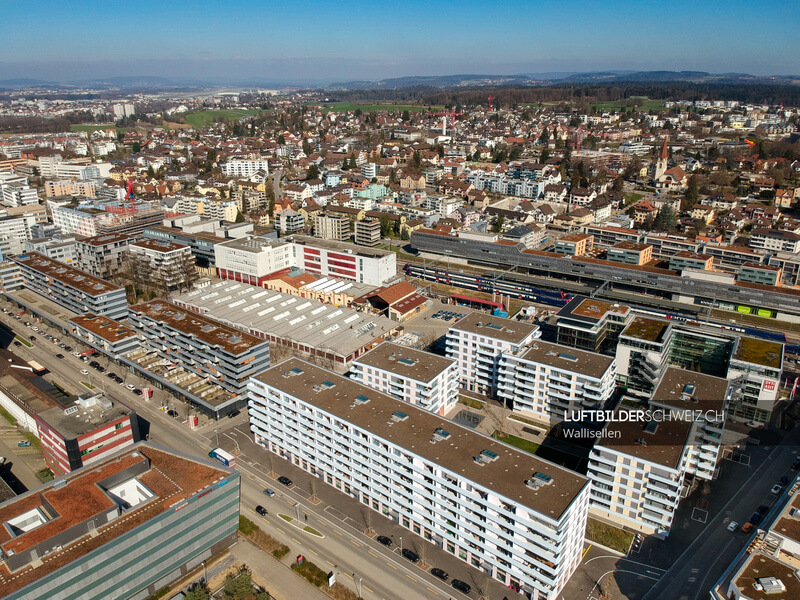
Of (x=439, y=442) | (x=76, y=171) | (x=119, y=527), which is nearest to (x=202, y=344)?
(x=119, y=527)

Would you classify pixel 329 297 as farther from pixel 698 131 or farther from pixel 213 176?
pixel 698 131

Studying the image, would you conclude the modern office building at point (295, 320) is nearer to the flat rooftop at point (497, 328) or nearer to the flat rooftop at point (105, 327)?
the flat rooftop at point (105, 327)

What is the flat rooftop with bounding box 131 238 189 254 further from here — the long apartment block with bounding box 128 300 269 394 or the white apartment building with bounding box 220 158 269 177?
the white apartment building with bounding box 220 158 269 177

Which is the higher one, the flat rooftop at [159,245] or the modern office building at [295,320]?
the flat rooftop at [159,245]

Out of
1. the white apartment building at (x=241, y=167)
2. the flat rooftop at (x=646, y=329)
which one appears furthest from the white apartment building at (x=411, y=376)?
the white apartment building at (x=241, y=167)

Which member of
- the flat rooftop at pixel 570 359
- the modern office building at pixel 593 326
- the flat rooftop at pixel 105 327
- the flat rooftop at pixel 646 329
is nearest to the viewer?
the flat rooftop at pixel 570 359

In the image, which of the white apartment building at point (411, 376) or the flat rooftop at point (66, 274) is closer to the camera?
the white apartment building at point (411, 376)
